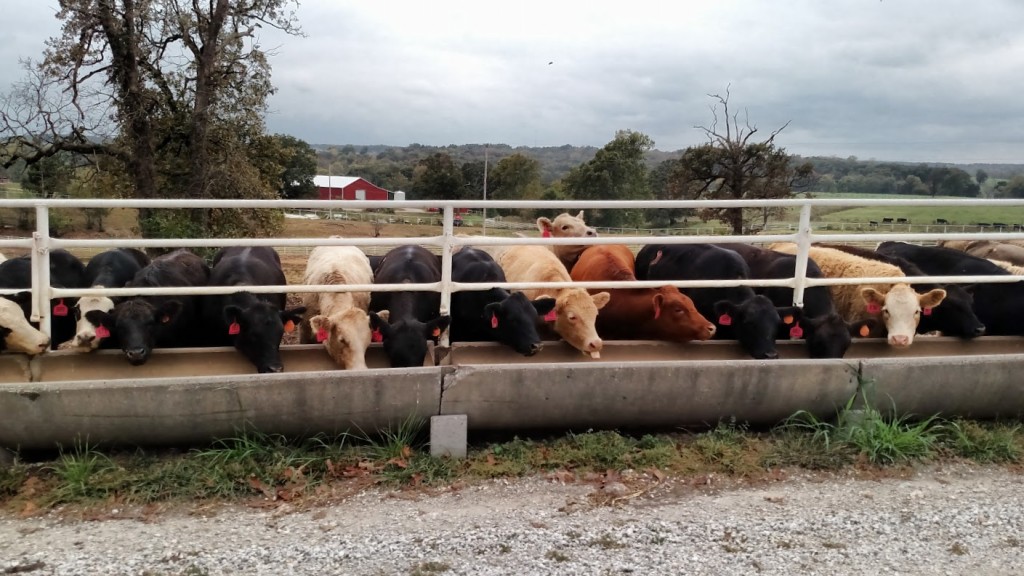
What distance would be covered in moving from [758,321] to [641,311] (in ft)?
3.65

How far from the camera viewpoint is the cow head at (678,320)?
6.62 m

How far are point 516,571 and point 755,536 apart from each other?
132 centimetres

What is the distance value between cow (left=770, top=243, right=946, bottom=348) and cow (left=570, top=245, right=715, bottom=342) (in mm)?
1563

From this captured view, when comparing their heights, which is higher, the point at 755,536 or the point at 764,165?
the point at 764,165

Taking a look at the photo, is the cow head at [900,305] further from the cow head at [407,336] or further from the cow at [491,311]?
the cow head at [407,336]

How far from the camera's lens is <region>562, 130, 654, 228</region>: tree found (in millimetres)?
55469

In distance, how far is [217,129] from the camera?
25.6 meters

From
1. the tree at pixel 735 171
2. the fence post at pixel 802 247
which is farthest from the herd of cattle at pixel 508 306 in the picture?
the tree at pixel 735 171

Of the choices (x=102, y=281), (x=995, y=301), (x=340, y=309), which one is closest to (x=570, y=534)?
(x=340, y=309)

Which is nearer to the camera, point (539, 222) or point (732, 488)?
point (732, 488)

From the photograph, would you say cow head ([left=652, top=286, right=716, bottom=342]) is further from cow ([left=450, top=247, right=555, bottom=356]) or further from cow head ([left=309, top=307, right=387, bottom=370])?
cow head ([left=309, top=307, right=387, bottom=370])

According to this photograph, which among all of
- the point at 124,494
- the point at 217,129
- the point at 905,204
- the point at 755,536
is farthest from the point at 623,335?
the point at 217,129

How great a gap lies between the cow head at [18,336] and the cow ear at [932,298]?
7222 mm

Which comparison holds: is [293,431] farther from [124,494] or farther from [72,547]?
[72,547]
